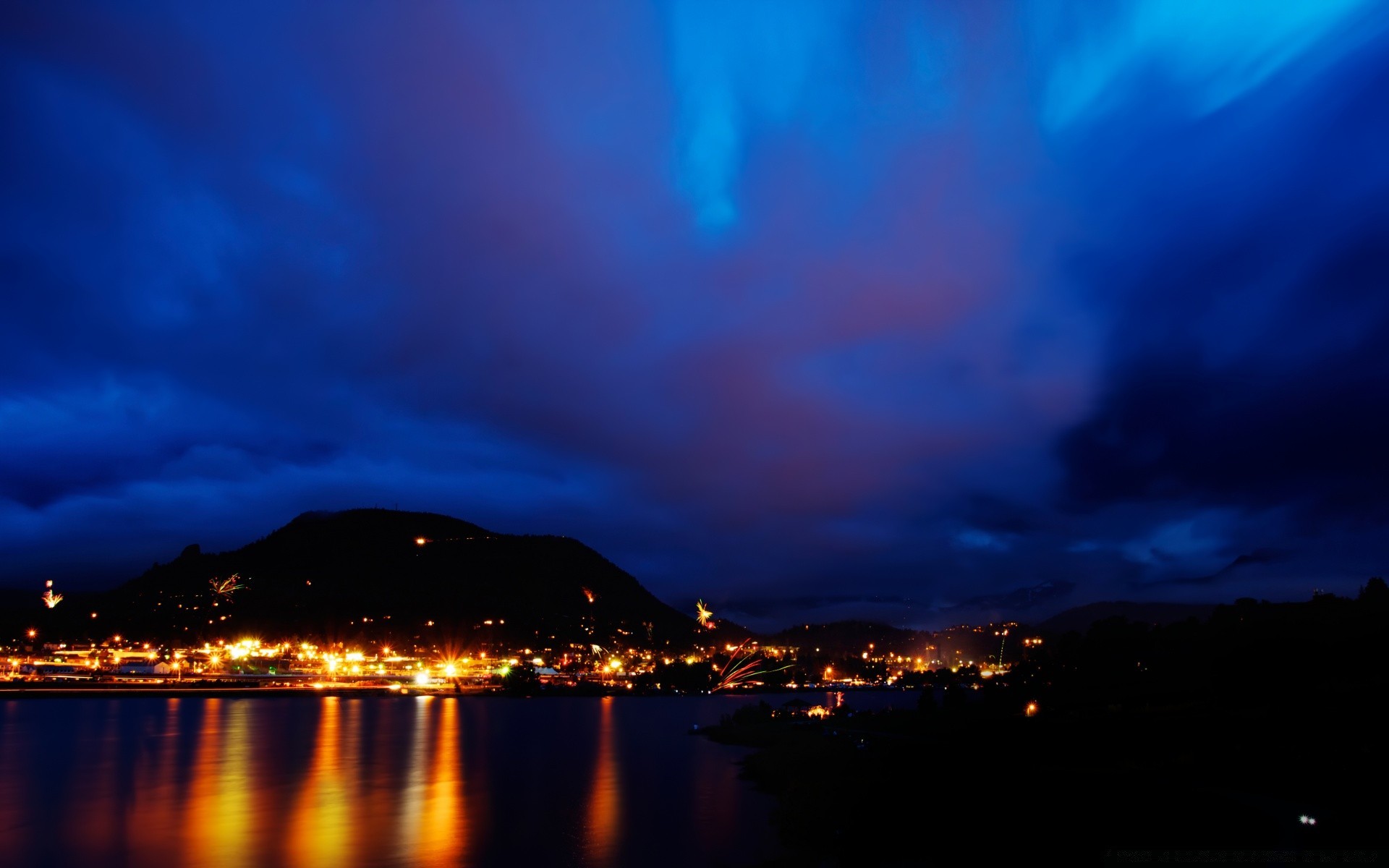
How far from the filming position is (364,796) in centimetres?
6181

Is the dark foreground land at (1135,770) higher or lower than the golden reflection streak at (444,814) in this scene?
higher

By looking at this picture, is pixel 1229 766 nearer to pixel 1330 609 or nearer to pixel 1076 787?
pixel 1076 787

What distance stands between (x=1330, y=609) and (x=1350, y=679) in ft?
186

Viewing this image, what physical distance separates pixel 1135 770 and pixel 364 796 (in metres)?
50.0

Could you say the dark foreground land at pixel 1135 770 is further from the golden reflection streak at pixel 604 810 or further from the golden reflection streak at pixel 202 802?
the golden reflection streak at pixel 202 802

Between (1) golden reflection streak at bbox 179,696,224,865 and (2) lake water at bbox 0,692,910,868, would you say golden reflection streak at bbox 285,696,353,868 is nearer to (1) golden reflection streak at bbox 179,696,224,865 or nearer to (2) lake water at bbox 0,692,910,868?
(2) lake water at bbox 0,692,910,868

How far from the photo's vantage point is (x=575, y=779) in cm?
7156

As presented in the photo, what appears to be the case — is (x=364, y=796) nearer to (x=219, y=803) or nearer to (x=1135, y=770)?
(x=219, y=803)

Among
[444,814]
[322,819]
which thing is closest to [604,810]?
[444,814]

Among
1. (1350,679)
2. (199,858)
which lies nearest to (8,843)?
(199,858)

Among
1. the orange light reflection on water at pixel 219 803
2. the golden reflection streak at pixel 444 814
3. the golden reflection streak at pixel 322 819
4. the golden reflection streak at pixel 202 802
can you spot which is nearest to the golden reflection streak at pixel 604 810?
the golden reflection streak at pixel 444 814

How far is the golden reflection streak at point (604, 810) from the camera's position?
146 ft

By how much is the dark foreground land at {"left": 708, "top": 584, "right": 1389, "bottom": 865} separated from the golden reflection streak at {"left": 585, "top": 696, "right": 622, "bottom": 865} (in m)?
9.40

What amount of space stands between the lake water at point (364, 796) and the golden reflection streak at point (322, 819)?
0.18 m
